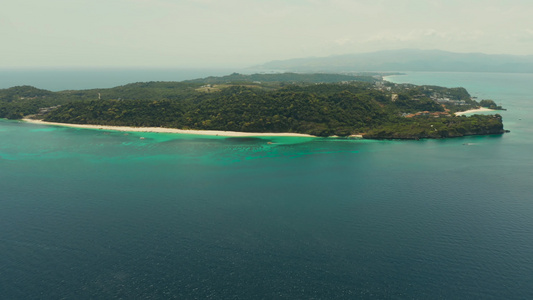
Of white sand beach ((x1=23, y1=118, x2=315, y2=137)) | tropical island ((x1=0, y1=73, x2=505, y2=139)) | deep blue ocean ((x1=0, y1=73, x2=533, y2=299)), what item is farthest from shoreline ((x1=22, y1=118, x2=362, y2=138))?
deep blue ocean ((x1=0, y1=73, x2=533, y2=299))

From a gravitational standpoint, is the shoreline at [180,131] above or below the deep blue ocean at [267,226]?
above

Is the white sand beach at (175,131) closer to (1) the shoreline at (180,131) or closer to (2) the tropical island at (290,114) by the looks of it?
(1) the shoreline at (180,131)

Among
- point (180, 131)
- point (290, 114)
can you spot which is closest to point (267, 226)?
point (290, 114)

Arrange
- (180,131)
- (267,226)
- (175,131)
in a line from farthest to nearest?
(175,131)
(180,131)
(267,226)

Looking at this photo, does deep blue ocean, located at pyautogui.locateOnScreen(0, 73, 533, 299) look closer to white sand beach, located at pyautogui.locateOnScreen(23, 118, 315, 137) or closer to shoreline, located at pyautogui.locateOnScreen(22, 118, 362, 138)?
shoreline, located at pyautogui.locateOnScreen(22, 118, 362, 138)

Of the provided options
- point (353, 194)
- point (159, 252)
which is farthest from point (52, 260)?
point (353, 194)

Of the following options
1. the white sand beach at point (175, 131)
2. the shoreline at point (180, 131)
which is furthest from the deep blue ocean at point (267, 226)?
the white sand beach at point (175, 131)

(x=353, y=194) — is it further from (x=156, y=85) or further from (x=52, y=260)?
(x=156, y=85)

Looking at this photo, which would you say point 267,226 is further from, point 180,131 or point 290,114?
point 180,131
